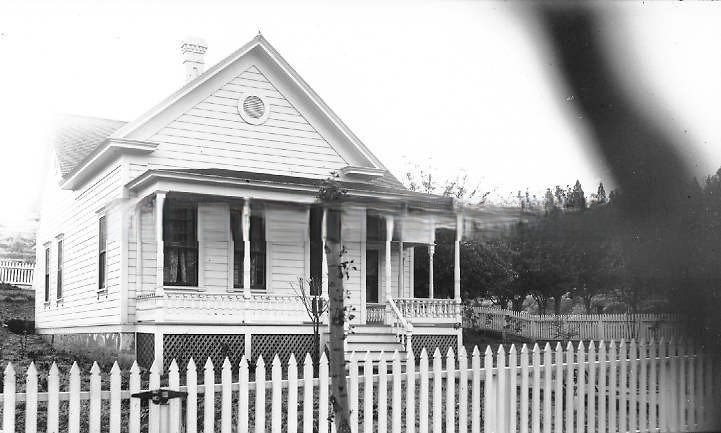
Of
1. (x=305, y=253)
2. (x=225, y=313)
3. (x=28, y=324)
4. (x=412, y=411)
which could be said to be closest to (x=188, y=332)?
(x=225, y=313)

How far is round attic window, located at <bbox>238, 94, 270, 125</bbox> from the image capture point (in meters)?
13.8

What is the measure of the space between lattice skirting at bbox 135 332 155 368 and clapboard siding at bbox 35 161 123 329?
67 cm

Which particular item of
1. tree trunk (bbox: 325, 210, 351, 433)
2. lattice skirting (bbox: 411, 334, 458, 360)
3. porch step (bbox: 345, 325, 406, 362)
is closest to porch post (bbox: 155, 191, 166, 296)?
porch step (bbox: 345, 325, 406, 362)

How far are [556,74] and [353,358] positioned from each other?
361 cm

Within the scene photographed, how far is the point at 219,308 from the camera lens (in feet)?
39.8

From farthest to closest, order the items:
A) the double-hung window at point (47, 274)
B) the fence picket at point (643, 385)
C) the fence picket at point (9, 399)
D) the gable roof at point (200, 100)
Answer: the double-hung window at point (47, 274) < the gable roof at point (200, 100) < the fence picket at point (643, 385) < the fence picket at point (9, 399)

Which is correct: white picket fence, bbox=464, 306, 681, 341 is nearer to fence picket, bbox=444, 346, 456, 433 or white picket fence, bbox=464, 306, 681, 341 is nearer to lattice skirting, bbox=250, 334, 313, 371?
lattice skirting, bbox=250, 334, 313, 371

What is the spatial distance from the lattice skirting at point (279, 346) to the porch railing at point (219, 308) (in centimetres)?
26

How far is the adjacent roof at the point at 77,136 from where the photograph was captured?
16.2m

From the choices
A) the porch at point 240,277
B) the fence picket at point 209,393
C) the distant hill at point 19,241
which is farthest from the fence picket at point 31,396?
the distant hill at point 19,241

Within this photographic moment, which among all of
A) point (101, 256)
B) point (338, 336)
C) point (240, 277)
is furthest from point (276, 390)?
point (101, 256)

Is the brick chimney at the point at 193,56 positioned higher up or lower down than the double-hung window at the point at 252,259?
higher up

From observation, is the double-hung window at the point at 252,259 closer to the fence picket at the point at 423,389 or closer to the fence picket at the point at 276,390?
A: the fence picket at the point at 423,389

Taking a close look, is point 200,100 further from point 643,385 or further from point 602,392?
point 643,385
